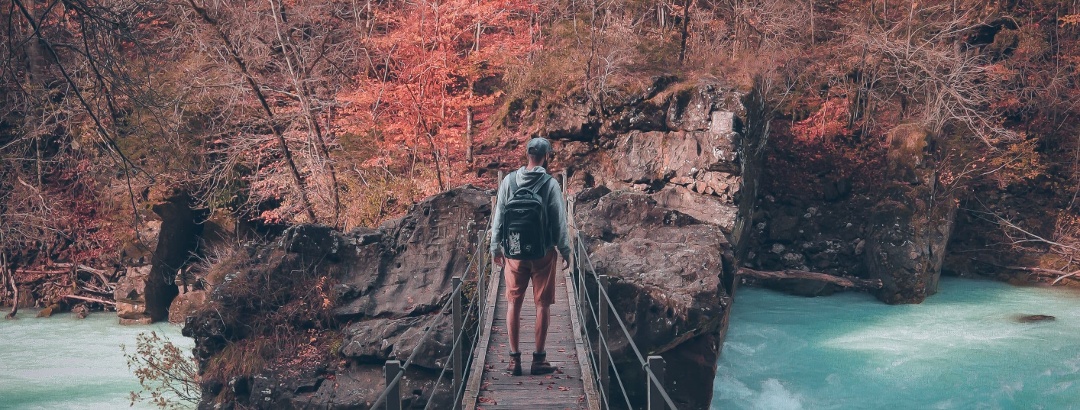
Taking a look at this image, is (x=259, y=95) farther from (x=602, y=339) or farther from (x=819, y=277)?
(x=819, y=277)

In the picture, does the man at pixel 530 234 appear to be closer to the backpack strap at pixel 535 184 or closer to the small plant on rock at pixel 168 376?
the backpack strap at pixel 535 184

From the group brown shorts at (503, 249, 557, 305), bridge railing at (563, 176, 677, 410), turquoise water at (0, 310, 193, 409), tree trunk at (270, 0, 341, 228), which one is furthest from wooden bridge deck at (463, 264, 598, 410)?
tree trunk at (270, 0, 341, 228)

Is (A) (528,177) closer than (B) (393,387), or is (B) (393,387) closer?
(B) (393,387)

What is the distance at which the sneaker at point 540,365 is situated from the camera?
6121 mm

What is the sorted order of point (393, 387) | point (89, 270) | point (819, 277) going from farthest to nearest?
point (89, 270), point (819, 277), point (393, 387)

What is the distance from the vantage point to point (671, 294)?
416 inches

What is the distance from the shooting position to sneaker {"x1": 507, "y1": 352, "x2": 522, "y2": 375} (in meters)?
6.06

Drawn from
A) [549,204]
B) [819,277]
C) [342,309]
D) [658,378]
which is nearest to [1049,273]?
[819,277]

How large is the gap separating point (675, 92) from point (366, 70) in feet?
22.8

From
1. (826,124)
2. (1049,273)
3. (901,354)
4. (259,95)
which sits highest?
(259,95)

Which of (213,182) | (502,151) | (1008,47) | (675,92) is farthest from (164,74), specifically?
(1008,47)

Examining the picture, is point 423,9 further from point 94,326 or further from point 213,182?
point 94,326

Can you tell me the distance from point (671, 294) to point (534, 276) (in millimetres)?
5074

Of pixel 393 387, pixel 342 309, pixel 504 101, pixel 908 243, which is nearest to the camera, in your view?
pixel 393 387
